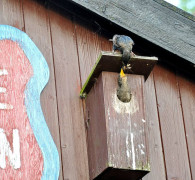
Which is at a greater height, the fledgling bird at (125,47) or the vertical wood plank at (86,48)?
the vertical wood plank at (86,48)

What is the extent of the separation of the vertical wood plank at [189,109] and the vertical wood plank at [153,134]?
0.47 feet

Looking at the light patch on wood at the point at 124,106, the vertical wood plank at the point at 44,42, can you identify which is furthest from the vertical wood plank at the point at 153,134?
the vertical wood plank at the point at 44,42

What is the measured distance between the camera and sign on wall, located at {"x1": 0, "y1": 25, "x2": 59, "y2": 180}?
270 cm

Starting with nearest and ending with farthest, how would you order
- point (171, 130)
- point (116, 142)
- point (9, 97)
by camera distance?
point (116, 142), point (9, 97), point (171, 130)

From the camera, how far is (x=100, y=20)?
10.3 ft

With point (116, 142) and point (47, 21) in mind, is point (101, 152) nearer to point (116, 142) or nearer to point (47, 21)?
point (116, 142)

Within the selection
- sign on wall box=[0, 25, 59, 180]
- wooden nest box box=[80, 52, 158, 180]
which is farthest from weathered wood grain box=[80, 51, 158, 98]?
sign on wall box=[0, 25, 59, 180]

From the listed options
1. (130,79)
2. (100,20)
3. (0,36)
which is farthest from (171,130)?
(0,36)

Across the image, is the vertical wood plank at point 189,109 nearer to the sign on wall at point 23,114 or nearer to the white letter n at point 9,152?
the sign on wall at point 23,114

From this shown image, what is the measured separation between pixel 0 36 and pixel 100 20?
0.48 meters

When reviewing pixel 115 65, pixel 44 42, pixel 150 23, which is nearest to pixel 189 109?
pixel 150 23

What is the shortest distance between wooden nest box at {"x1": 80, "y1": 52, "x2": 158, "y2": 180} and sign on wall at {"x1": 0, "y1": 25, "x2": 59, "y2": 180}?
189 mm

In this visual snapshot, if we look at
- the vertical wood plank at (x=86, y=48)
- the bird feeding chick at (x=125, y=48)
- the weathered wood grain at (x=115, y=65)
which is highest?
the vertical wood plank at (x=86, y=48)

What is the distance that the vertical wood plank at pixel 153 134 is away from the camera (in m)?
2.93
